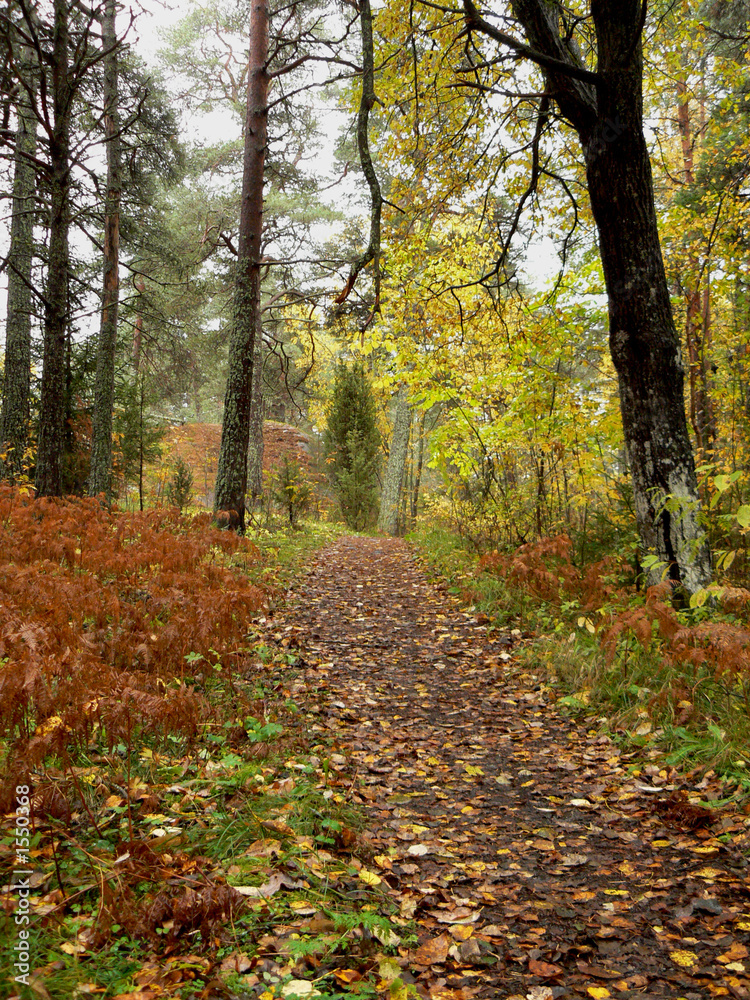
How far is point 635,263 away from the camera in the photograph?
5.12 m

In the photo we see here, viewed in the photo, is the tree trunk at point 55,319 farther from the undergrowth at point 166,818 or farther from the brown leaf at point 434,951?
the brown leaf at point 434,951

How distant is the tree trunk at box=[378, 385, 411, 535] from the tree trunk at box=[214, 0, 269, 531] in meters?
8.33

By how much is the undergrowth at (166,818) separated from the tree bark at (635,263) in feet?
11.2

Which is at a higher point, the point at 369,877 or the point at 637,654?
the point at 637,654

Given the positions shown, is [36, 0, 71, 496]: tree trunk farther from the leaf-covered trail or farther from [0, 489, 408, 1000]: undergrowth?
the leaf-covered trail

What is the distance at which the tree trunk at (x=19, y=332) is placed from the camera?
10.1 meters

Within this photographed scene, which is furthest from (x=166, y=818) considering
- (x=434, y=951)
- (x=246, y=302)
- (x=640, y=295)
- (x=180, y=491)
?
(x=180, y=491)

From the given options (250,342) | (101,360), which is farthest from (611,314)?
(101,360)

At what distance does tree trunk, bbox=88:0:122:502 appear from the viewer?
33.2 ft

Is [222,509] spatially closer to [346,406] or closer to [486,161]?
[486,161]

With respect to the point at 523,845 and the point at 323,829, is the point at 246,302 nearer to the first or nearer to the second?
the point at 323,829

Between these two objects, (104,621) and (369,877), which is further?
(104,621)
